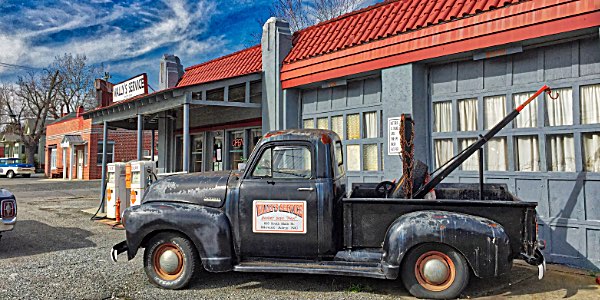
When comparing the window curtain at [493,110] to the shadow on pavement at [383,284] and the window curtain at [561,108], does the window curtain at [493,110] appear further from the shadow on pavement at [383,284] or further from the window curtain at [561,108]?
the shadow on pavement at [383,284]

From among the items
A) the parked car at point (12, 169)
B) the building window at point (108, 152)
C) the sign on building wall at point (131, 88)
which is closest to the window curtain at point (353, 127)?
the sign on building wall at point (131, 88)

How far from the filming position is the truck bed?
4.27m

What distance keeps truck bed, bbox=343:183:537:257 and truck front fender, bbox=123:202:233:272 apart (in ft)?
4.65

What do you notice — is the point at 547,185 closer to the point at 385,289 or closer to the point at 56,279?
the point at 385,289

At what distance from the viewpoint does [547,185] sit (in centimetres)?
605

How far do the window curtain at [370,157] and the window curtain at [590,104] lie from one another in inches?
135

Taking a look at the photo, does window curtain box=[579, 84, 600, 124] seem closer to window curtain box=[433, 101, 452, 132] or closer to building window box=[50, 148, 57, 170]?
window curtain box=[433, 101, 452, 132]

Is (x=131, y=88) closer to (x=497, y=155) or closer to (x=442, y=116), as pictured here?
(x=442, y=116)

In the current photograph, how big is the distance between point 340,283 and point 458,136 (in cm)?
349

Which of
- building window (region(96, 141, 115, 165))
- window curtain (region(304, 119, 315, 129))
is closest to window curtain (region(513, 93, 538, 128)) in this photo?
window curtain (region(304, 119, 315, 129))

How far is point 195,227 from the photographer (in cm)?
479

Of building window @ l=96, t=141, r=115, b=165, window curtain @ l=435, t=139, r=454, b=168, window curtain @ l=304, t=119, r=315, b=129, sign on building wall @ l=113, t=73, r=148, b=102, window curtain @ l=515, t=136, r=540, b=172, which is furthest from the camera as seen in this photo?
building window @ l=96, t=141, r=115, b=165

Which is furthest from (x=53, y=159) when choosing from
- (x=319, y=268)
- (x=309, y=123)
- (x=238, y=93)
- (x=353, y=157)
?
(x=319, y=268)

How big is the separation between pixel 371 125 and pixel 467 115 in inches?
72.7
